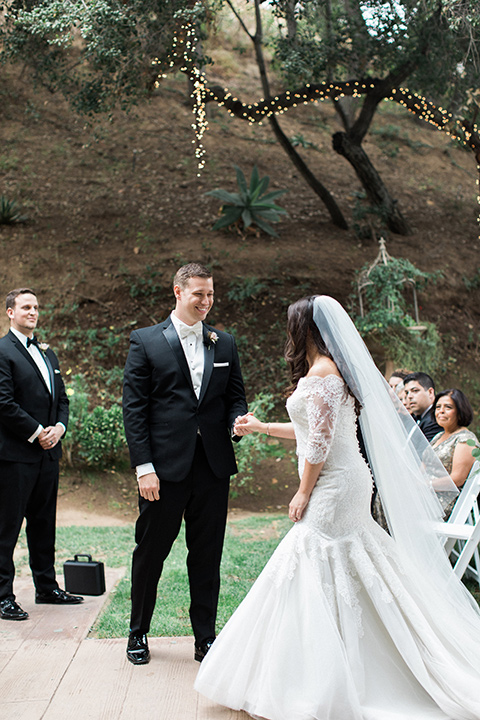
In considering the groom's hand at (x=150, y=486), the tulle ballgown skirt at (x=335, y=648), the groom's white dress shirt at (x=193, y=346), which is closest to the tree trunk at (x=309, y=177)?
the groom's white dress shirt at (x=193, y=346)

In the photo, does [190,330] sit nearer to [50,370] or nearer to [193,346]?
[193,346]

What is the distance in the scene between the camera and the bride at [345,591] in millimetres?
2521

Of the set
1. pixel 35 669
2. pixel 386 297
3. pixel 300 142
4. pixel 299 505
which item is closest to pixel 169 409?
pixel 299 505

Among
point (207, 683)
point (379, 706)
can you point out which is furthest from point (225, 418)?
point (379, 706)

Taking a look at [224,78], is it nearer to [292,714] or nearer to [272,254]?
[272,254]

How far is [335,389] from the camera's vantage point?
279 centimetres

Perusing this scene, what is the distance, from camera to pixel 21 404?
163 inches

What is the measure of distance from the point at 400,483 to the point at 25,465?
92.0 inches

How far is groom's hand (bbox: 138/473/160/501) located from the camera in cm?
310

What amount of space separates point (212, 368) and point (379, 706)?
1.70 meters

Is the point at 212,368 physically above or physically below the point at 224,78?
below

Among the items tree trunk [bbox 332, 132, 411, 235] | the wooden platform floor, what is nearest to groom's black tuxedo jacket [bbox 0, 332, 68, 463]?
the wooden platform floor

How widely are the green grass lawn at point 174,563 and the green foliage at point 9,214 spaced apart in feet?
24.7

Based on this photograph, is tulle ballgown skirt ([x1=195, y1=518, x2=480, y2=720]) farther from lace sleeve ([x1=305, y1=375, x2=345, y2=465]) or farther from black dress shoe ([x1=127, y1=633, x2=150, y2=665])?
black dress shoe ([x1=127, y1=633, x2=150, y2=665])
